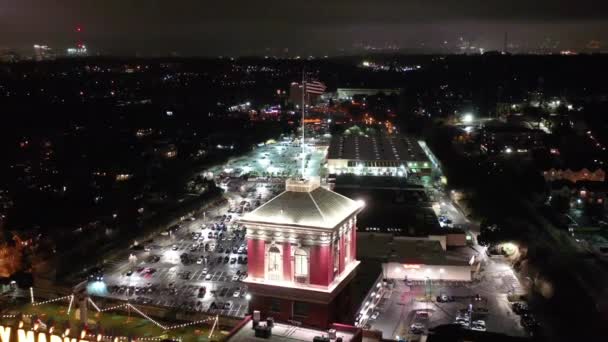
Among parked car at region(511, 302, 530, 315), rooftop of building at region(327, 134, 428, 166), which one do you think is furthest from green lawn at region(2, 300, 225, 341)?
rooftop of building at region(327, 134, 428, 166)

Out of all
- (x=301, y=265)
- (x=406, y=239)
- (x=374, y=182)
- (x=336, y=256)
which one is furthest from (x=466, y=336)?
(x=374, y=182)

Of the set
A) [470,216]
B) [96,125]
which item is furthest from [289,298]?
[96,125]

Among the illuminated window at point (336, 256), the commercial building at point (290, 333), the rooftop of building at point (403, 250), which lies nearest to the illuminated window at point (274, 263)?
the commercial building at point (290, 333)

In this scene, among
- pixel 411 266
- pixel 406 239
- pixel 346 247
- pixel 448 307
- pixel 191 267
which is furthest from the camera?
pixel 406 239

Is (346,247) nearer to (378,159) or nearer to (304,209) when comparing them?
(304,209)

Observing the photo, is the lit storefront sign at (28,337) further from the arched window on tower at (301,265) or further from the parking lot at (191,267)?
the parking lot at (191,267)

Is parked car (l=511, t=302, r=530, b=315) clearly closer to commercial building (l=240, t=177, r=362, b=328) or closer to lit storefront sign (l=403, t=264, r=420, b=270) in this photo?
lit storefront sign (l=403, t=264, r=420, b=270)

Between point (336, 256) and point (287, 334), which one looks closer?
point (287, 334)
